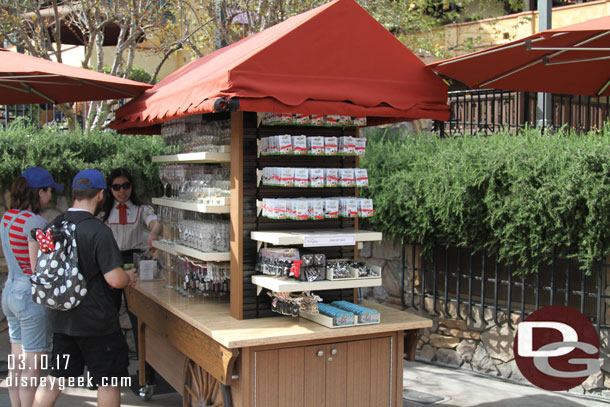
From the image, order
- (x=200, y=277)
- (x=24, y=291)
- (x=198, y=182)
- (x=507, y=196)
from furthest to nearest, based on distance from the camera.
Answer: (x=507, y=196) → (x=198, y=182) → (x=200, y=277) → (x=24, y=291)

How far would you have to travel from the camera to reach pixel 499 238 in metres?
5.71

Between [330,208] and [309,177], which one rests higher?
[309,177]

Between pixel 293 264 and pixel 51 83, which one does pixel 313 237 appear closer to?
pixel 293 264

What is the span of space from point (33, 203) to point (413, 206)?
3.43 m

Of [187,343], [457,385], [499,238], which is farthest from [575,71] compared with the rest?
[187,343]

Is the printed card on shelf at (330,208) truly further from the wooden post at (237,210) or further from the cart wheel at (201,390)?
the cart wheel at (201,390)

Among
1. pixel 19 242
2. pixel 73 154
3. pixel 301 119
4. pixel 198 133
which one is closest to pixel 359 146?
pixel 301 119

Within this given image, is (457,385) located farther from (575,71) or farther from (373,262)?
(575,71)

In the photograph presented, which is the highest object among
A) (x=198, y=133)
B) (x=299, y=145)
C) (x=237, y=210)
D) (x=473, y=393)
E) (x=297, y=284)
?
(x=198, y=133)

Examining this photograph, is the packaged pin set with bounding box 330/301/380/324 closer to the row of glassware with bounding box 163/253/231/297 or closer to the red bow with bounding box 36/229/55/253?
the row of glassware with bounding box 163/253/231/297

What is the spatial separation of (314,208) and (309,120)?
0.58 meters

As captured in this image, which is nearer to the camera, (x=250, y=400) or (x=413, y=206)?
Answer: (x=250, y=400)

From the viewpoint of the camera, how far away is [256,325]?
4.08m

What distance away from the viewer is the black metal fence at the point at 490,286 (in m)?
5.51
